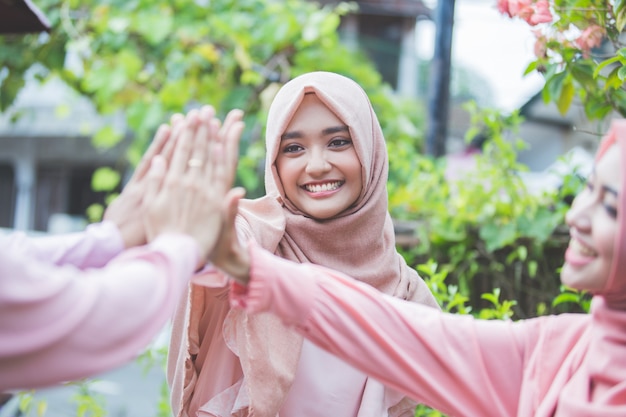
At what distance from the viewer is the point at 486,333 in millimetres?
1573

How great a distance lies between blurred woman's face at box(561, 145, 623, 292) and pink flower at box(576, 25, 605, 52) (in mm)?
1113

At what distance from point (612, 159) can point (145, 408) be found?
6.47m

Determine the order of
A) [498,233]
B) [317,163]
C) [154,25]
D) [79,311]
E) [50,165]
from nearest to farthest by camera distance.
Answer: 1. [79,311]
2. [317,163]
3. [498,233]
4. [154,25]
5. [50,165]

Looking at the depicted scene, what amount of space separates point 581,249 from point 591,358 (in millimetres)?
208

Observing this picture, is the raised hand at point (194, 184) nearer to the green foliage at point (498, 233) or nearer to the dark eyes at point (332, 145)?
the dark eyes at point (332, 145)

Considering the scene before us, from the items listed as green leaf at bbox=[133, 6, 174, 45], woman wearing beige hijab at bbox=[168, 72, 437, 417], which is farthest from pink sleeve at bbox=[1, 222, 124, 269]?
green leaf at bbox=[133, 6, 174, 45]

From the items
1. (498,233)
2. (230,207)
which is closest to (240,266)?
(230,207)

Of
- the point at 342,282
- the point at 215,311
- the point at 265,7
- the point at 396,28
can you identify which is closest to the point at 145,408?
the point at 265,7

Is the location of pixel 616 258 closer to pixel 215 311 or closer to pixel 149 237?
pixel 149 237

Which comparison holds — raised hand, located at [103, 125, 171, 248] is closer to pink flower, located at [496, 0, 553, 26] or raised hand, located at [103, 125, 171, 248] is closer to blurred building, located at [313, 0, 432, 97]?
pink flower, located at [496, 0, 553, 26]

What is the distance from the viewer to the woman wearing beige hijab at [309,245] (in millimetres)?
2033

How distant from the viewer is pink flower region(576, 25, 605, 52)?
2381 mm

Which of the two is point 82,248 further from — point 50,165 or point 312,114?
point 50,165

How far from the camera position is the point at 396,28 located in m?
14.7
